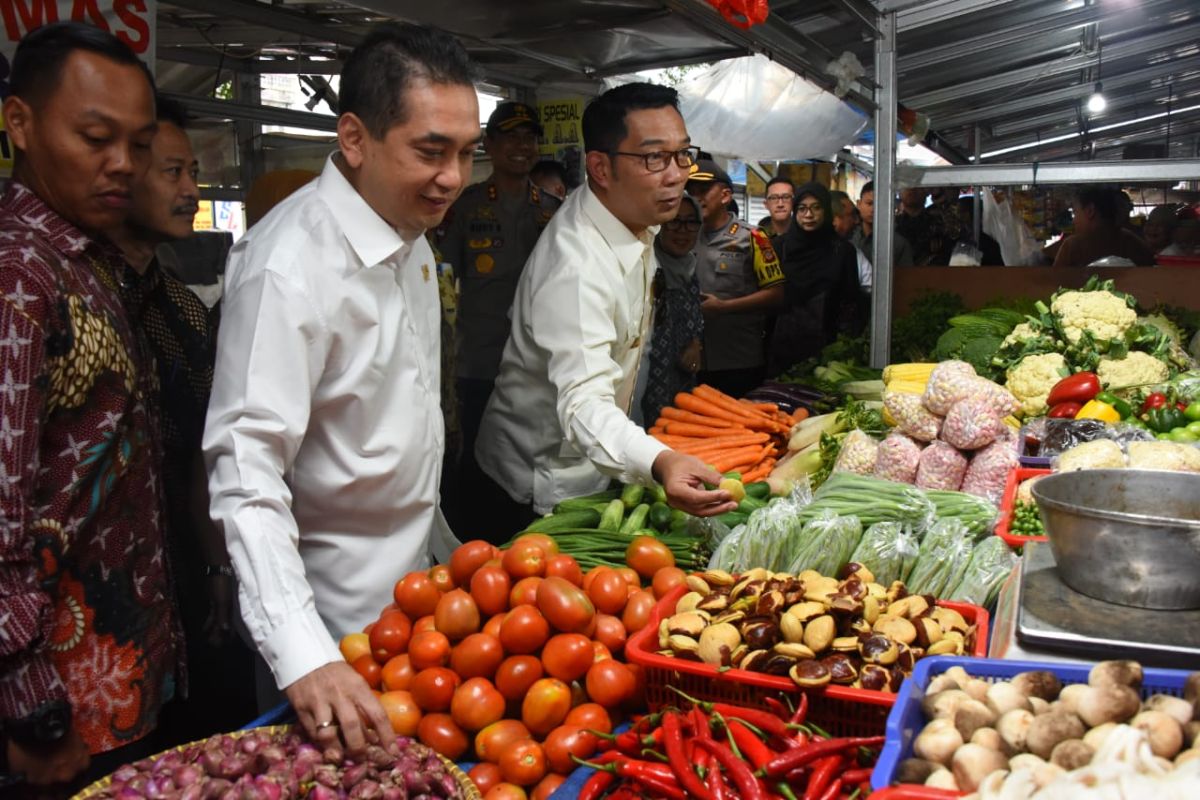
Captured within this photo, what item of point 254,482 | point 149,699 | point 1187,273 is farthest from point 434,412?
point 1187,273

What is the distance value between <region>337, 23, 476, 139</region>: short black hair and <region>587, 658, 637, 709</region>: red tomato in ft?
4.11

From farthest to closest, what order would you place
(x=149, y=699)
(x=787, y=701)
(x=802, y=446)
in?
(x=802, y=446), (x=149, y=699), (x=787, y=701)

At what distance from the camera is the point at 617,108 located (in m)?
3.35

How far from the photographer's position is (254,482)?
193cm

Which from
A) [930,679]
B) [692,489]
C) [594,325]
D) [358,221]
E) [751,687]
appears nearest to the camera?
[930,679]

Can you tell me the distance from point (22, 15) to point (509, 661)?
7.84 feet

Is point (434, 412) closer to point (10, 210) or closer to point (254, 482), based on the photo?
point (254, 482)

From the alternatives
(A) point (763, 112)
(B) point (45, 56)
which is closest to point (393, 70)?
(B) point (45, 56)

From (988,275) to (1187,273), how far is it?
110cm

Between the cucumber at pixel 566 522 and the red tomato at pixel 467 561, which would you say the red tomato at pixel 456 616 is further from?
the cucumber at pixel 566 522

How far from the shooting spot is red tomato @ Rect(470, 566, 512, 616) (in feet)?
7.10

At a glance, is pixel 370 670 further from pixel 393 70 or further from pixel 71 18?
pixel 71 18

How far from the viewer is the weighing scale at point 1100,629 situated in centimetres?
155

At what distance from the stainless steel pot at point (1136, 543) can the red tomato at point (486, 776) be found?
1.13 m
